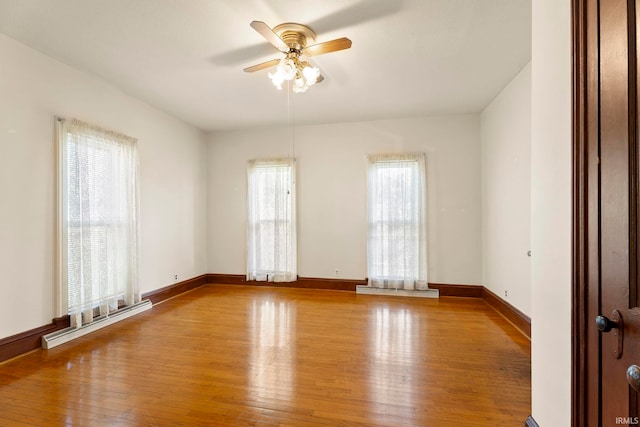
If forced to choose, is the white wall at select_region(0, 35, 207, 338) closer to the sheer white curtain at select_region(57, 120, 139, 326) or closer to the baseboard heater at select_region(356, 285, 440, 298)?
the sheer white curtain at select_region(57, 120, 139, 326)

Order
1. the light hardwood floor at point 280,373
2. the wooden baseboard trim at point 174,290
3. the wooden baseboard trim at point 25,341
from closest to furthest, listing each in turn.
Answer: the light hardwood floor at point 280,373 → the wooden baseboard trim at point 25,341 → the wooden baseboard trim at point 174,290

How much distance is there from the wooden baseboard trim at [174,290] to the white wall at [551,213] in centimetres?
436

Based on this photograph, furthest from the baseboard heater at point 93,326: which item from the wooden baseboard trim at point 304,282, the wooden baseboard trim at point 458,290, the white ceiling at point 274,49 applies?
the wooden baseboard trim at point 458,290

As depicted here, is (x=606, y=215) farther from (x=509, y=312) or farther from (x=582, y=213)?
(x=509, y=312)

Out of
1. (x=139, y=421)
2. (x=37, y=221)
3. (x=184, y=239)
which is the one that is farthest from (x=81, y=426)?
(x=184, y=239)

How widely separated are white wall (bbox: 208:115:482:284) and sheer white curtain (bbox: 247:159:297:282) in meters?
0.18

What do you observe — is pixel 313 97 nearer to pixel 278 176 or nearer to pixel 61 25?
pixel 278 176

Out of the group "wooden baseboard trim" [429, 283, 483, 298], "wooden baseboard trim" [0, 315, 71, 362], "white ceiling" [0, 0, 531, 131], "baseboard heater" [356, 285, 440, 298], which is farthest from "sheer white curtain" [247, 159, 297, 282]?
"wooden baseboard trim" [0, 315, 71, 362]

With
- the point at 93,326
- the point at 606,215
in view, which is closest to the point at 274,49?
the point at 606,215

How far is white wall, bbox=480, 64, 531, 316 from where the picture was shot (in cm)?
309

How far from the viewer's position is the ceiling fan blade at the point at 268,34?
1969 mm

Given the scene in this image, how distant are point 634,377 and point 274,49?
10.1 feet

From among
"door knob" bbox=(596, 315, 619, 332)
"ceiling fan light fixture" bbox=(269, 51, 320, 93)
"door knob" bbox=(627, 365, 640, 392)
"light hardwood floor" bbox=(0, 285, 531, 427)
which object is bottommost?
"light hardwood floor" bbox=(0, 285, 531, 427)

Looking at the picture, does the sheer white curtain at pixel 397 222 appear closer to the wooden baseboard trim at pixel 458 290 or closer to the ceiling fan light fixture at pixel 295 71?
the wooden baseboard trim at pixel 458 290
